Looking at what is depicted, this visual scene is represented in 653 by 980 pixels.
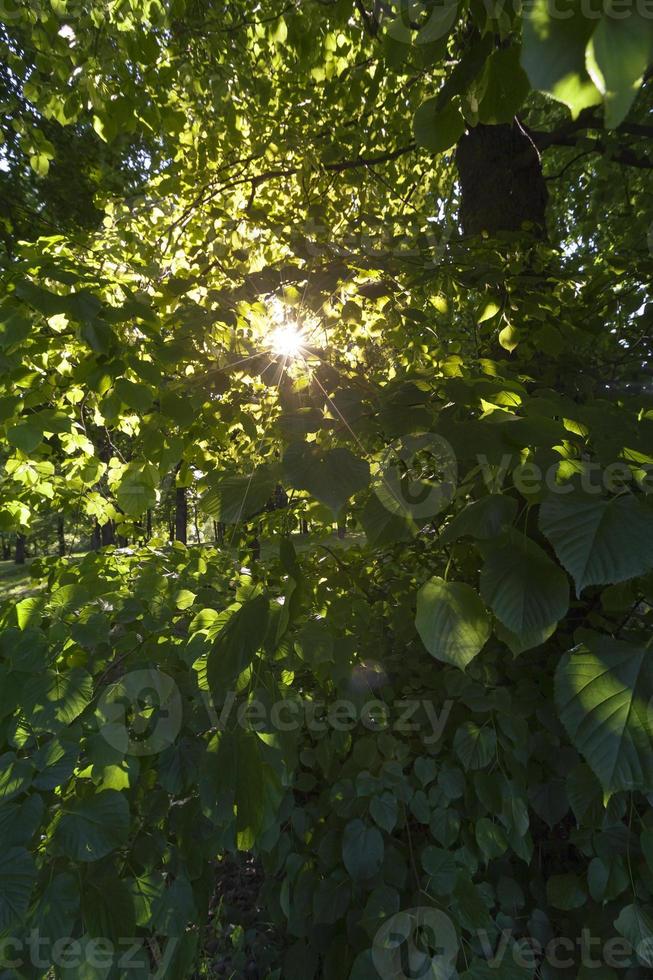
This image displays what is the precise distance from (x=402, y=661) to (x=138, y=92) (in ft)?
9.16

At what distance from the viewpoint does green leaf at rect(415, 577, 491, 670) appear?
3.06ft

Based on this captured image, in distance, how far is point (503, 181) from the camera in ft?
11.6

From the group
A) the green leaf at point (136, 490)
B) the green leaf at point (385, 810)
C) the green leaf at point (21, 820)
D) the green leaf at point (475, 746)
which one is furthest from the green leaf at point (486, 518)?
the green leaf at point (136, 490)

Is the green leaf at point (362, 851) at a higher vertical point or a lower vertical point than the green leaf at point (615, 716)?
lower

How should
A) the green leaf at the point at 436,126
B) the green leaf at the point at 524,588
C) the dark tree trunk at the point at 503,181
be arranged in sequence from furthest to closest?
the dark tree trunk at the point at 503,181 < the green leaf at the point at 436,126 < the green leaf at the point at 524,588

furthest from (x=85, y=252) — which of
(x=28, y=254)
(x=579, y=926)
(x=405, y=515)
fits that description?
(x=579, y=926)

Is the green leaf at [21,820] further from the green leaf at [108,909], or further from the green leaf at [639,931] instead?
the green leaf at [639,931]

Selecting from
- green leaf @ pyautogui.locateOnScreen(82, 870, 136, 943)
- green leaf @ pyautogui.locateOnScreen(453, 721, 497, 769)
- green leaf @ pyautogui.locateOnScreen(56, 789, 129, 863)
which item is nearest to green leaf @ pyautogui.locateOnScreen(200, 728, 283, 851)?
green leaf @ pyautogui.locateOnScreen(56, 789, 129, 863)

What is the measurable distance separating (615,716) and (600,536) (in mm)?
364

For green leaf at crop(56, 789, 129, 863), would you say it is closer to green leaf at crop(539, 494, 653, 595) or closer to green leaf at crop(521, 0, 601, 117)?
green leaf at crop(539, 494, 653, 595)

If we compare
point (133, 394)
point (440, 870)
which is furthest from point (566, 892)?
point (133, 394)

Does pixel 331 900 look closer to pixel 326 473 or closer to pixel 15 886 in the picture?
pixel 15 886

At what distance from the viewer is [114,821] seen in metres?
1.28

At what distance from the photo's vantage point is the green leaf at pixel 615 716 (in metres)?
0.97
